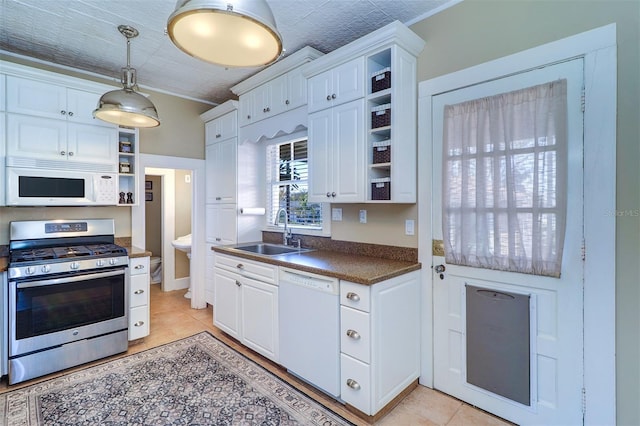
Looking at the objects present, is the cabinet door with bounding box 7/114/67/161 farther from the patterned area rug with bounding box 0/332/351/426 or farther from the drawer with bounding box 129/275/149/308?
the patterned area rug with bounding box 0/332/351/426

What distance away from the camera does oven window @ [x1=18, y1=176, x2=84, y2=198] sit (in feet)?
8.91

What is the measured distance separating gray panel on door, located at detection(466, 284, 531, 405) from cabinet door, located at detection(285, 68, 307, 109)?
6.81 ft

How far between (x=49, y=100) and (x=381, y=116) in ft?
9.78

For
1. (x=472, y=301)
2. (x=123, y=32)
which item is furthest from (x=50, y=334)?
(x=472, y=301)

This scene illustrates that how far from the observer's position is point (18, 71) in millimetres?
2678

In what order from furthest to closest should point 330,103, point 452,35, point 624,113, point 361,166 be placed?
1. point 330,103
2. point 361,166
3. point 452,35
4. point 624,113

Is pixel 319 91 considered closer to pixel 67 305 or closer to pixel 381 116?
pixel 381 116

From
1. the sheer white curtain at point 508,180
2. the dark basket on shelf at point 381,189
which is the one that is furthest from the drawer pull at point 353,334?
the dark basket on shelf at point 381,189

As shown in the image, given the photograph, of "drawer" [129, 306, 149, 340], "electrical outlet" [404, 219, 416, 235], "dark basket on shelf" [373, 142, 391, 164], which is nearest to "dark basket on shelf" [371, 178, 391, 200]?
"dark basket on shelf" [373, 142, 391, 164]

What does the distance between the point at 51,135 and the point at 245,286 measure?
7.38 feet

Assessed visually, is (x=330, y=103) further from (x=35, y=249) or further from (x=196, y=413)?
(x=35, y=249)

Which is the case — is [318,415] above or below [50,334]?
below

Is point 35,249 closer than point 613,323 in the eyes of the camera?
No

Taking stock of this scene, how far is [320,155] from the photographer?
265cm
